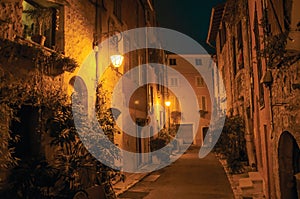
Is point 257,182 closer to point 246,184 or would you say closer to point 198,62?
point 246,184

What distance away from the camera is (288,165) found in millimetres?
6281

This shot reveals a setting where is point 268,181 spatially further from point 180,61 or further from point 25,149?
point 180,61

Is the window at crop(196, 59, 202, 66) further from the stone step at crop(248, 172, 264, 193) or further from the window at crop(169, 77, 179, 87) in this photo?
the stone step at crop(248, 172, 264, 193)

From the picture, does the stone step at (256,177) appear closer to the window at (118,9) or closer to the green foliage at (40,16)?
the green foliage at (40,16)

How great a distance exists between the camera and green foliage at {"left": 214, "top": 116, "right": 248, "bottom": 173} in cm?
1413

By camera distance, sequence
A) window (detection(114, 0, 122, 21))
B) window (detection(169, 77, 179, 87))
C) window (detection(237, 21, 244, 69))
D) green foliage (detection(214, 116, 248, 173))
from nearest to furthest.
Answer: window (detection(114, 0, 122, 21)) < green foliage (detection(214, 116, 248, 173)) < window (detection(237, 21, 244, 69)) < window (detection(169, 77, 179, 87))

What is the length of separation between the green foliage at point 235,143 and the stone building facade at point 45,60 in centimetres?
563

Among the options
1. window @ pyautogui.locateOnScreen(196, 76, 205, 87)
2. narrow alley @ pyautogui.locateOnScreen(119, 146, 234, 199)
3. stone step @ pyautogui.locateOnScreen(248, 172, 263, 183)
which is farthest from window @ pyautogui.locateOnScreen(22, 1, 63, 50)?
window @ pyautogui.locateOnScreen(196, 76, 205, 87)

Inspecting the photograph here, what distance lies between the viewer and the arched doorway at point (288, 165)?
618cm

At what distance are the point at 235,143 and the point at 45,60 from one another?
1085 centimetres

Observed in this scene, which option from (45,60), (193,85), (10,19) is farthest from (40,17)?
(193,85)

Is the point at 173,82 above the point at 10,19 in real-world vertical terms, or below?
above

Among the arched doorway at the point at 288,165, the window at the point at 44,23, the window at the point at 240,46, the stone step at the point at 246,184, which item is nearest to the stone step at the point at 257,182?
the stone step at the point at 246,184

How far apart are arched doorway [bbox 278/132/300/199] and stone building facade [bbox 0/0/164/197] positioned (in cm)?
503
